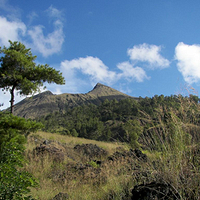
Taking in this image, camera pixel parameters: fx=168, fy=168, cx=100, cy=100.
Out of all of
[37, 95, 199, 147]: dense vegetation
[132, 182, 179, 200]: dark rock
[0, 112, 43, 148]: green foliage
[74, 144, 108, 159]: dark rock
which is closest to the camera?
[132, 182, 179, 200]: dark rock

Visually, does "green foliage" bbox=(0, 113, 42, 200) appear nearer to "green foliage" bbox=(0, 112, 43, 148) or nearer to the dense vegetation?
the dense vegetation

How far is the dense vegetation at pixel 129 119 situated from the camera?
11.4 ft

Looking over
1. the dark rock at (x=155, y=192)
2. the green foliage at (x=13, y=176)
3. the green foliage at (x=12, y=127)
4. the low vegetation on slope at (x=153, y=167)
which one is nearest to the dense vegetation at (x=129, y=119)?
the low vegetation on slope at (x=153, y=167)

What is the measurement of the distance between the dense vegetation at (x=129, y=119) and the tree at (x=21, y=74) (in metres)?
4.18

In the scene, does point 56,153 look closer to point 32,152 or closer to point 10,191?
point 32,152

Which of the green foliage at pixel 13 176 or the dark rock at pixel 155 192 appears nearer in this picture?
the green foliage at pixel 13 176

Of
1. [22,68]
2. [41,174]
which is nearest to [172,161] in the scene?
[41,174]

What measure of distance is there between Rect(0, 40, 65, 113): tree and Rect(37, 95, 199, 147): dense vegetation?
4180 millimetres

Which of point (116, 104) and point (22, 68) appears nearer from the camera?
point (22, 68)

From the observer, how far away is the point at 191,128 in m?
3.14

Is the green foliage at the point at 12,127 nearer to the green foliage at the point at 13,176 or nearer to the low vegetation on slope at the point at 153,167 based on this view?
the low vegetation on slope at the point at 153,167

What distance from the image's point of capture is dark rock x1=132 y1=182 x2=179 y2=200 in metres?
2.27

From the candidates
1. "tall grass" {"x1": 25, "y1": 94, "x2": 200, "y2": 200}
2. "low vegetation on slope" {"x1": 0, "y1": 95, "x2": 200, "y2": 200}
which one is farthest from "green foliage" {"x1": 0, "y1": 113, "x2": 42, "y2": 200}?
"tall grass" {"x1": 25, "y1": 94, "x2": 200, "y2": 200}

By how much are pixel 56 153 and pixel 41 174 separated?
201 centimetres
